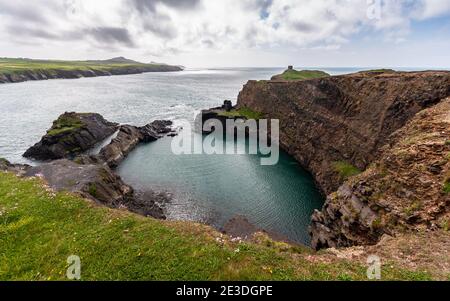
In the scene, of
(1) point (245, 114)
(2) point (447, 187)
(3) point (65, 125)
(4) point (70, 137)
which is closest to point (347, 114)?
(2) point (447, 187)

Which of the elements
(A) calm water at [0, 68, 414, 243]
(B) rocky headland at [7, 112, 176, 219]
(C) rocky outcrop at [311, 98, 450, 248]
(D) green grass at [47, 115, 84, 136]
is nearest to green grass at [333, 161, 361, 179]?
(A) calm water at [0, 68, 414, 243]

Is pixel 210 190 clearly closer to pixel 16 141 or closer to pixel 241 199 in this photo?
pixel 241 199

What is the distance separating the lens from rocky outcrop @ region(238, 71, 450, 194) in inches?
1893

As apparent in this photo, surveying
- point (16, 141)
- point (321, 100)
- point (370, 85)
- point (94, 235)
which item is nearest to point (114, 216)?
point (94, 235)

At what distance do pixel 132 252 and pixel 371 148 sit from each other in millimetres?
49030

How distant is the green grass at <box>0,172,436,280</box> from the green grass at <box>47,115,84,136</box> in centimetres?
5897

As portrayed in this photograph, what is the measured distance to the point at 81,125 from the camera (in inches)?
3253

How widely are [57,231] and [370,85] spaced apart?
61.9 metres

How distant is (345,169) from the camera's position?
5550 cm

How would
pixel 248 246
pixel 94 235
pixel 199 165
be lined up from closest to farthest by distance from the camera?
pixel 248 246
pixel 94 235
pixel 199 165

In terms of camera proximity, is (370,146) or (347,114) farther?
(347,114)

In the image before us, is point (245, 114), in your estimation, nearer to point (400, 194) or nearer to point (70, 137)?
point (70, 137)

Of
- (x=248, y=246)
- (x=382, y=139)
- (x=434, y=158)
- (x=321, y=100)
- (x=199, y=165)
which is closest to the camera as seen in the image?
(x=248, y=246)

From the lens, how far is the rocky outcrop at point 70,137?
233 feet
